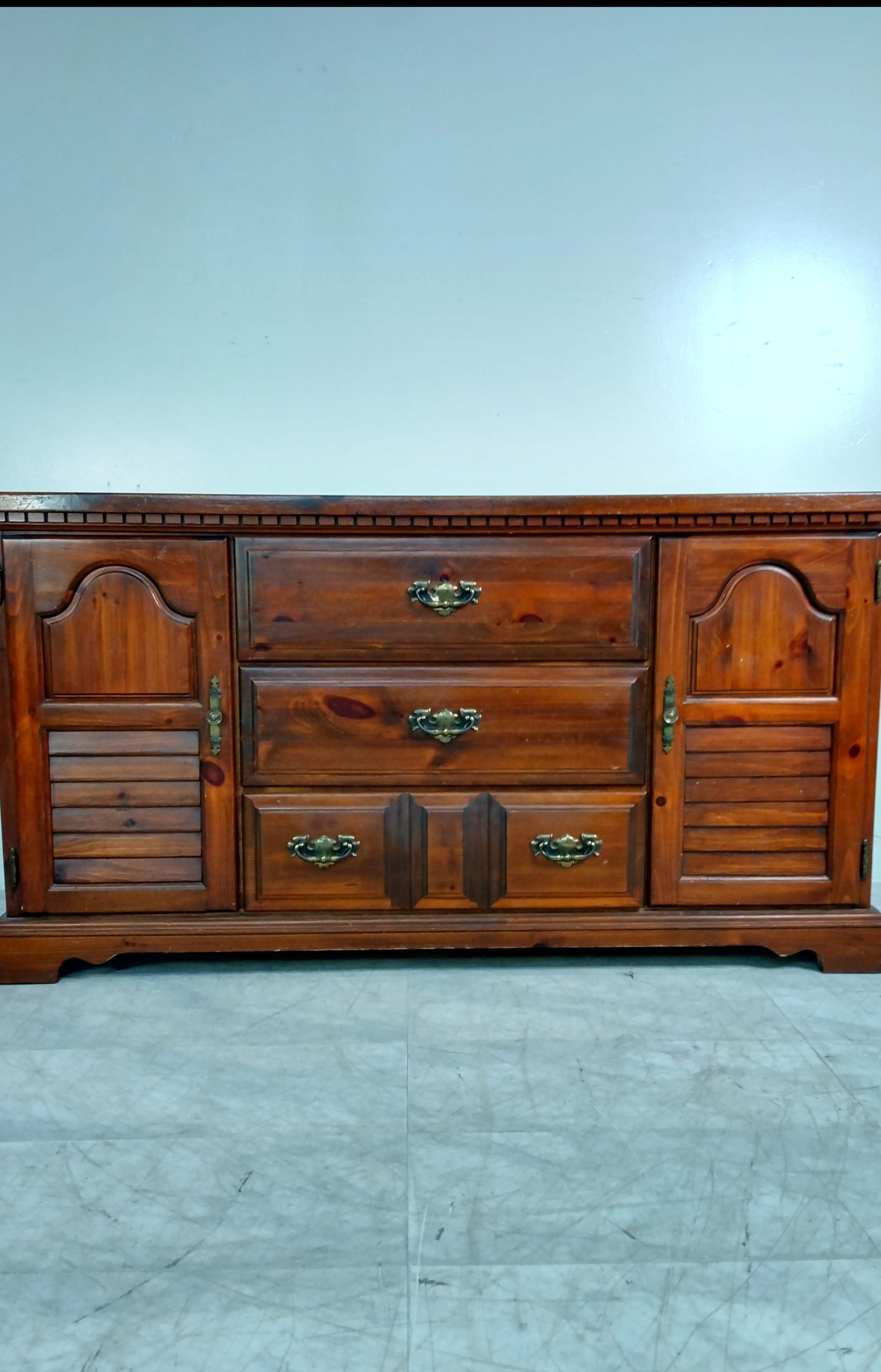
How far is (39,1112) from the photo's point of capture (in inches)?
53.0

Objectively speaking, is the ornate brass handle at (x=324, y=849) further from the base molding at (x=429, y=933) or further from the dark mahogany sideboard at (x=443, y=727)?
the base molding at (x=429, y=933)

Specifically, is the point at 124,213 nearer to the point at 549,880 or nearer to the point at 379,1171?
the point at 549,880

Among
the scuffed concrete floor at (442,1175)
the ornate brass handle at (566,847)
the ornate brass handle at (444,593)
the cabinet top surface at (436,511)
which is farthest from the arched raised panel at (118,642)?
the ornate brass handle at (566,847)

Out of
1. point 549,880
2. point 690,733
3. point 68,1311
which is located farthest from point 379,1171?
point 690,733

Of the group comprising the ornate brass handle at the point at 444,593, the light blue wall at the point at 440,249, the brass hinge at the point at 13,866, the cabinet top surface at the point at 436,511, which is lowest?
the brass hinge at the point at 13,866

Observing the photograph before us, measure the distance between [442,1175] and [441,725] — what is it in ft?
2.74

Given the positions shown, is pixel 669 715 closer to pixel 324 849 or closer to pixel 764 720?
pixel 764 720

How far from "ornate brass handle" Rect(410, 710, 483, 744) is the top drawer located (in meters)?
0.11

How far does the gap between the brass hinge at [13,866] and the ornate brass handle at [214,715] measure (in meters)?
0.47

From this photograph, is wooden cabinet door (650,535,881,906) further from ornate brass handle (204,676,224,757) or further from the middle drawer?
ornate brass handle (204,676,224,757)

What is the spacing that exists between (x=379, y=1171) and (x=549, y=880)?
0.74 m

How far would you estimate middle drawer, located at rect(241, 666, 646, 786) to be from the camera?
1768 millimetres

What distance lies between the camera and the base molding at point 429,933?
1791mm

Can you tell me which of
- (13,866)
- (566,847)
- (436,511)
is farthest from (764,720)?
(13,866)
